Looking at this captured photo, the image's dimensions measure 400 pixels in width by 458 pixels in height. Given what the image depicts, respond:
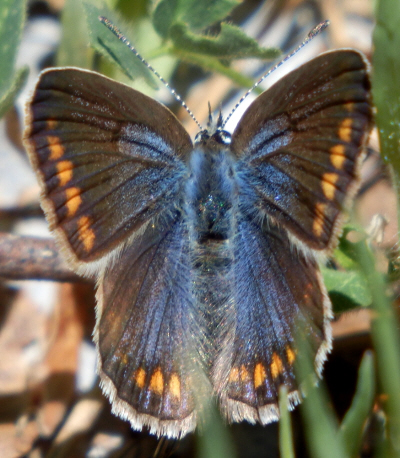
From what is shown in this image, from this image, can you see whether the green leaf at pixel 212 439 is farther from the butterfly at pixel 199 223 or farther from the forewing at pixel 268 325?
the forewing at pixel 268 325

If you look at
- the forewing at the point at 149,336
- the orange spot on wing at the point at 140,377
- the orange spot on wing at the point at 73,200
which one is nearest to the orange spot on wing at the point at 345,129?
the forewing at the point at 149,336

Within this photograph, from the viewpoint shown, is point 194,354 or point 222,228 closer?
point 194,354

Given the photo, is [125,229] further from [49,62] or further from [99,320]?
[49,62]

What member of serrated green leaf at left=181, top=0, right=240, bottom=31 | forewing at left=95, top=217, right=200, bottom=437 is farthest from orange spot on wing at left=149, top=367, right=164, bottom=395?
serrated green leaf at left=181, top=0, right=240, bottom=31

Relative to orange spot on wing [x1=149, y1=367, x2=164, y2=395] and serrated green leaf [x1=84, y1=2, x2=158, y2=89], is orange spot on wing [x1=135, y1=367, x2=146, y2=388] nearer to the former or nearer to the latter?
orange spot on wing [x1=149, y1=367, x2=164, y2=395]

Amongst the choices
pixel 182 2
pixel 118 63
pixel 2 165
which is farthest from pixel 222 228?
pixel 2 165
